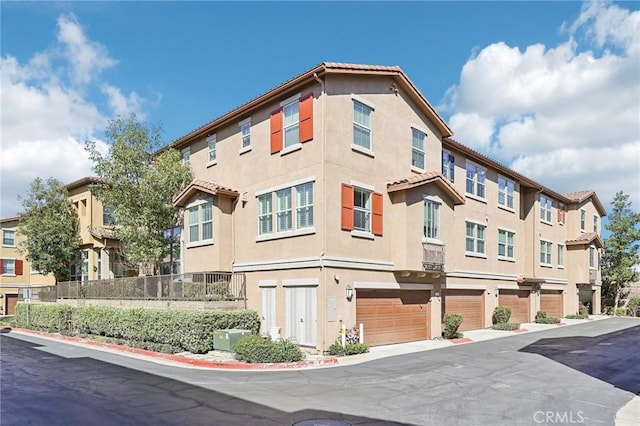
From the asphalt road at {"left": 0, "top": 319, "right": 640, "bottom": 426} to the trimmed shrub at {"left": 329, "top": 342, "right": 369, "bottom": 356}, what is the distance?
1.55 m

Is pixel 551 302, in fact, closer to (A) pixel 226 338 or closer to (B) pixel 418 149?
(B) pixel 418 149

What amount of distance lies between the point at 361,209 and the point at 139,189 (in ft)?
40.3

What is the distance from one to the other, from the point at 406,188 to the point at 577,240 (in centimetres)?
2709

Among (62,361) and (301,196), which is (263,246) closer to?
(301,196)

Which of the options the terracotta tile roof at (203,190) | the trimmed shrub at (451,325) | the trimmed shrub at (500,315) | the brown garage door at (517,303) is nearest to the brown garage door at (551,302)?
the brown garage door at (517,303)

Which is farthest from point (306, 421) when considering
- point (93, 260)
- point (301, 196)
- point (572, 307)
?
point (572, 307)

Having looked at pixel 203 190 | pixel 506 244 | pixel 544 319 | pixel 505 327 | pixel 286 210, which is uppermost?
pixel 203 190

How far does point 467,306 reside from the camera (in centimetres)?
2823

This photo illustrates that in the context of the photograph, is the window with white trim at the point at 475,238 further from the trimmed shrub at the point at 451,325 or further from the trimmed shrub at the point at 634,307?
the trimmed shrub at the point at 634,307

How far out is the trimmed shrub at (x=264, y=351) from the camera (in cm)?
1611

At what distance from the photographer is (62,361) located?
17688 millimetres

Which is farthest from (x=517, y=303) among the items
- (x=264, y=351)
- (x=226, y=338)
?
(x=264, y=351)

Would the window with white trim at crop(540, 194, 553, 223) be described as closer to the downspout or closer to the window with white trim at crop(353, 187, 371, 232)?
the window with white trim at crop(353, 187, 371, 232)

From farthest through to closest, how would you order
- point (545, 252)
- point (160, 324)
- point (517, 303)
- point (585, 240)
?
point (585, 240), point (545, 252), point (517, 303), point (160, 324)
